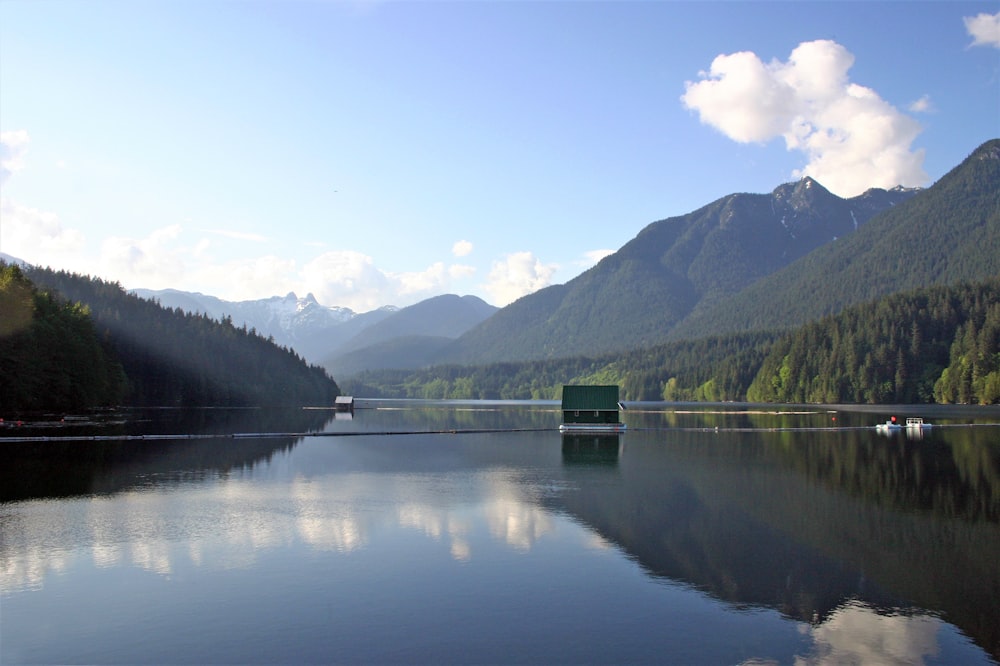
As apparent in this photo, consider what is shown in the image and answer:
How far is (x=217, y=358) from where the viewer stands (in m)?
182

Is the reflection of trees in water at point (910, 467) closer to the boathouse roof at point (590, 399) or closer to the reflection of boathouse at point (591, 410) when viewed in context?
the reflection of boathouse at point (591, 410)

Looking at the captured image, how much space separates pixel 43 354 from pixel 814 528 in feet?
295

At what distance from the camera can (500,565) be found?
24656mm

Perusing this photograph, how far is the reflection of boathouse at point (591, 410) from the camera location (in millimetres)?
94562

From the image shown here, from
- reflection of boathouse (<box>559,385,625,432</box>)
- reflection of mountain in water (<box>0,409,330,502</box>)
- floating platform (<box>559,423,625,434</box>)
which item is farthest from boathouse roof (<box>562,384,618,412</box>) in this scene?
reflection of mountain in water (<box>0,409,330,502</box>)

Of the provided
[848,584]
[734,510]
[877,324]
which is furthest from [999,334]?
[848,584]

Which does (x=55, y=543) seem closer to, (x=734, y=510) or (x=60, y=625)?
(x=60, y=625)

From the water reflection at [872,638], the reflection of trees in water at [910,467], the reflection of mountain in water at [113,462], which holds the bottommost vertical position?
the water reflection at [872,638]

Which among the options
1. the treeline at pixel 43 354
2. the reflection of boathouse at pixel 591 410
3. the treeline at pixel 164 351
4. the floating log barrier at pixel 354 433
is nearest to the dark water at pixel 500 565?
the floating log barrier at pixel 354 433

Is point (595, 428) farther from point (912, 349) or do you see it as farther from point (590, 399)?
point (912, 349)

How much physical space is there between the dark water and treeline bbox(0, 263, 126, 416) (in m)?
41.9

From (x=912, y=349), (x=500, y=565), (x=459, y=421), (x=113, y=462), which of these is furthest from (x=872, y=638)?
(x=912, y=349)

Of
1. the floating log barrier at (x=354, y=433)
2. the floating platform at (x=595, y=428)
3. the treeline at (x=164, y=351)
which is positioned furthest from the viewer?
the treeline at (x=164, y=351)

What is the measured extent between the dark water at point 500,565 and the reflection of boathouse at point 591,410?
147 ft
